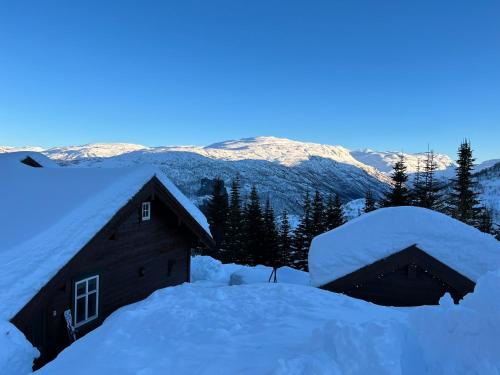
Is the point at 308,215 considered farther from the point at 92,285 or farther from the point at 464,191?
the point at 92,285

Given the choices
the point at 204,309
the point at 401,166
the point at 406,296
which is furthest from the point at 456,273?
the point at 401,166

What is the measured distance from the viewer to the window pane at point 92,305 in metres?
10.6

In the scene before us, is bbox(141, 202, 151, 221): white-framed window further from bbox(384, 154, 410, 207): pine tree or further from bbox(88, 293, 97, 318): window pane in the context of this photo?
bbox(384, 154, 410, 207): pine tree

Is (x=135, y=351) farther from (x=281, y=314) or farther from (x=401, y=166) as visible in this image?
(x=401, y=166)

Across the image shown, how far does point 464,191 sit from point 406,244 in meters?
23.4

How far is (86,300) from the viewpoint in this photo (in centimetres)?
1051

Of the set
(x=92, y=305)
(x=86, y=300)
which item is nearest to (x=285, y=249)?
(x=92, y=305)

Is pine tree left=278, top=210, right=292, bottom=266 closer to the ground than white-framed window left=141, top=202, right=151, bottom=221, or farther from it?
closer to the ground

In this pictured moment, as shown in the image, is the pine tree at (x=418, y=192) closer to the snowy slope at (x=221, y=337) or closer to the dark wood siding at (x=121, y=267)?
the dark wood siding at (x=121, y=267)

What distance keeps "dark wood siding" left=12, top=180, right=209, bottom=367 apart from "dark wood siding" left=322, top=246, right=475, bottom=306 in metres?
7.14

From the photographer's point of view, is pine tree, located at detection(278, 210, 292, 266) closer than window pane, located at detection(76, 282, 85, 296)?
No

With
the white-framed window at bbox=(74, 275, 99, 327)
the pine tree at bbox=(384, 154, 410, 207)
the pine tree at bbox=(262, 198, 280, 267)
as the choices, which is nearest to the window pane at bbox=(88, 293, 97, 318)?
the white-framed window at bbox=(74, 275, 99, 327)

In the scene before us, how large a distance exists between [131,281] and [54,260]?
188 inches

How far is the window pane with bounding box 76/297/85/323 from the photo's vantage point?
33.6 ft
